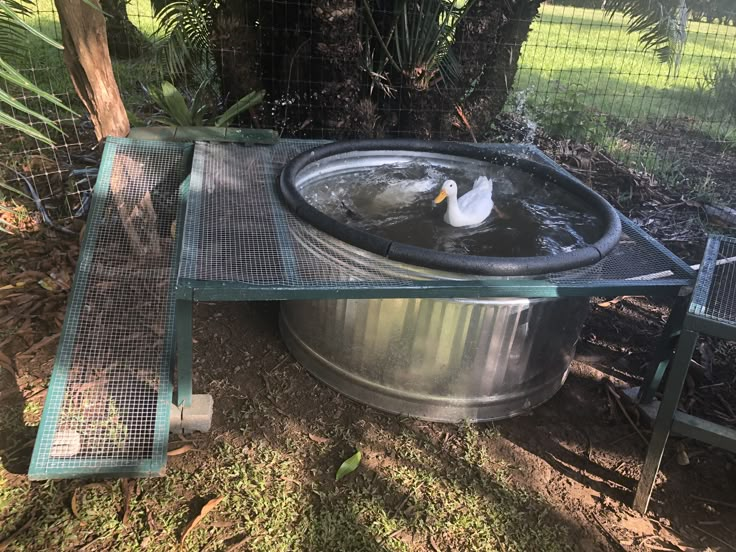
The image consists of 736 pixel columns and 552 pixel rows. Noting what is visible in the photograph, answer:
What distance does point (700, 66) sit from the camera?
626 cm

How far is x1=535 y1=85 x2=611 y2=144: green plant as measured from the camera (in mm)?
5504

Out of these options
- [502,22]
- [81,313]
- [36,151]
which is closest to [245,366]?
[81,313]

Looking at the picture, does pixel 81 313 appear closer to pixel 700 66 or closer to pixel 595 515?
pixel 595 515

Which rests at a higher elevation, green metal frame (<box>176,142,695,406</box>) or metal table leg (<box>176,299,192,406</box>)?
green metal frame (<box>176,142,695,406</box>)

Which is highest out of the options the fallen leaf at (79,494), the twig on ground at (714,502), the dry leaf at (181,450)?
the twig on ground at (714,502)

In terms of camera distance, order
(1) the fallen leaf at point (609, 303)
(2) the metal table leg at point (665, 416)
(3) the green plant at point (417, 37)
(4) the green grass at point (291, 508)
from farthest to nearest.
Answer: (3) the green plant at point (417, 37) → (1) the fallen leaf at point (609, 303) → (2) the metal table leg at point (665, 416) → (4) the green grass at point (291, 508)

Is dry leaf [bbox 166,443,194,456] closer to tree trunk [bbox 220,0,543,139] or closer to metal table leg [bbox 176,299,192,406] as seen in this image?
metal table leg [bbox 176,299,192,406]

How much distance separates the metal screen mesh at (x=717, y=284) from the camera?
2.09 metres

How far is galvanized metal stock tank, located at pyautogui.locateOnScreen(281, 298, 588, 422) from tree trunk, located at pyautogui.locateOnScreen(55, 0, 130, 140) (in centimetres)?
168

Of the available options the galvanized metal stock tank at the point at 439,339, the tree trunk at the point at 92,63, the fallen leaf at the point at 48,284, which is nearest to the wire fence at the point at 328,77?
the tree trunk at the point at 92,63

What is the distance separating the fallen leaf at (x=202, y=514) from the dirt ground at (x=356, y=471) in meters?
0.01

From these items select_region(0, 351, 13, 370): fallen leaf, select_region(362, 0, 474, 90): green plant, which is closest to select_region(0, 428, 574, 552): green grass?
select_region(0, 351, 13, 370): fallen leaf

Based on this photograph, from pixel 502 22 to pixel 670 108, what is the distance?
3.10 m

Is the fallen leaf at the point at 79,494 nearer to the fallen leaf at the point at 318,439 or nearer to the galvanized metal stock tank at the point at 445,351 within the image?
the fallen leaf at the point at 318,439
